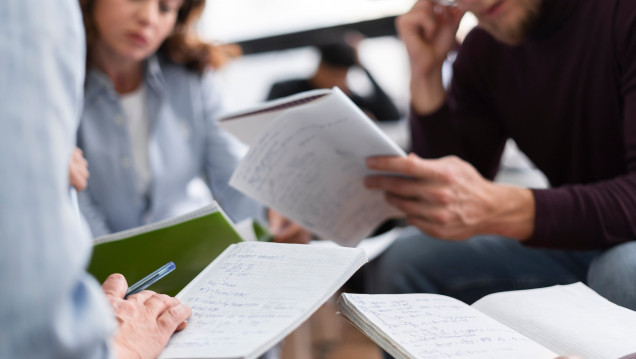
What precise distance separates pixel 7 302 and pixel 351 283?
3.15 feet

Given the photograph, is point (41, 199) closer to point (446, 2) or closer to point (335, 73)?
point (446, 2)

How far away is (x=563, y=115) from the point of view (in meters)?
0.88

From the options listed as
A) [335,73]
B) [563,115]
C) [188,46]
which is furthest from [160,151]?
[335,73]

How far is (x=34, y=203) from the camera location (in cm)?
28

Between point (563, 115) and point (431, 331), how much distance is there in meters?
0.58

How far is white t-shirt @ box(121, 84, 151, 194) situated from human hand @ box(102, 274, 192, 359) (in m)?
0.66

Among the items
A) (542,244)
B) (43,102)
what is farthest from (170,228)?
(542,244)

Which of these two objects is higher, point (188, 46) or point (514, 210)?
point (188, 46)

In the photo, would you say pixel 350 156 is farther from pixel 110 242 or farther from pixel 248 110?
pixel 110 242

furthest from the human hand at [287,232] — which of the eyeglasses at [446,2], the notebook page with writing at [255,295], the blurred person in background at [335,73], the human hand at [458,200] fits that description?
the blurred person in background at [335,73]

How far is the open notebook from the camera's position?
0.42m

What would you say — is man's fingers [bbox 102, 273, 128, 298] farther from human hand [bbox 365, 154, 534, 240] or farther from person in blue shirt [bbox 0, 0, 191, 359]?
human hand [bbox 365, 154, 534, 240]

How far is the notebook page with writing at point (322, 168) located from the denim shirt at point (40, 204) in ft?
1.05

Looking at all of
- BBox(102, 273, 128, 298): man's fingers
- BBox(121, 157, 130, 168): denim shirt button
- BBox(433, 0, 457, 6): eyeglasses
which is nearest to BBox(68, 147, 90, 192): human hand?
BBox(102, 273, 128, 298): man's fingers
